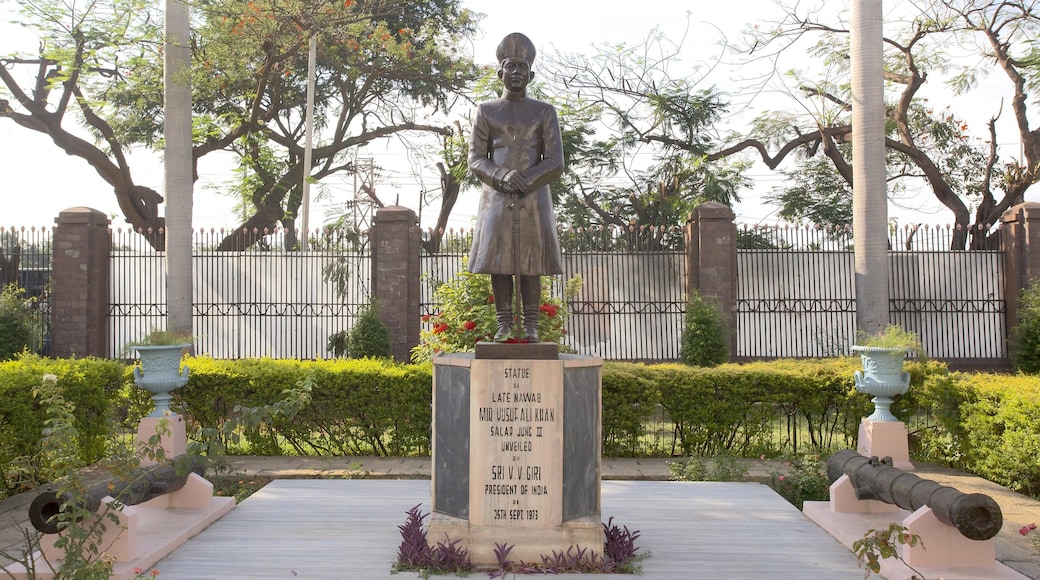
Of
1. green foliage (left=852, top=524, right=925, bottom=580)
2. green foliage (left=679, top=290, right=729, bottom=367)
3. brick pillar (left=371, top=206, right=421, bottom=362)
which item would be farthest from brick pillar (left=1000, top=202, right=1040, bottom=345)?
green foliage (left=852, top=524, right=925, bottom=580)

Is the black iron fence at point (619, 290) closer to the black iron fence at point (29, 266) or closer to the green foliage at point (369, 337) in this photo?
the green foliage at point (369, 337)

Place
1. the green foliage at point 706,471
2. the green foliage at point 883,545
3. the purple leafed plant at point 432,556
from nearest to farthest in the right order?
1. the green foliage at point 883,545
2. the purple leafed plant at point 432,556
3. the green foliage at point 706,471

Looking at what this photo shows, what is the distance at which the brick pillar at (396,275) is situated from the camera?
13156 millimetres

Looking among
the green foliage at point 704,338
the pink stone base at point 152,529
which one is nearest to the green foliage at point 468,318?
the green foliage at point 704,338

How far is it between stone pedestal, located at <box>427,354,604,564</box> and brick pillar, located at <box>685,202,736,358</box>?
9186 mm

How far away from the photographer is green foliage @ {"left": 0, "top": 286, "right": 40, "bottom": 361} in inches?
496

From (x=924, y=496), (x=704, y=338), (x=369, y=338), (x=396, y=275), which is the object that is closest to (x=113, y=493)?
(x=924, y=496)

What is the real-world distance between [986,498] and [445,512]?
2943mm

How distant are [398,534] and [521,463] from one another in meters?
1.22

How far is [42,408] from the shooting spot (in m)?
7.22

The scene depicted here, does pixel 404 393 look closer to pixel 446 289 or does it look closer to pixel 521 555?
pixel 446 289

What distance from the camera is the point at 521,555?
4562 millimetres

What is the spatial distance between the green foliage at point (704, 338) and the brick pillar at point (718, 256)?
0.72 metres

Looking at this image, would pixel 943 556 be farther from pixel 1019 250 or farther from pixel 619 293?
pixel 1019 250
